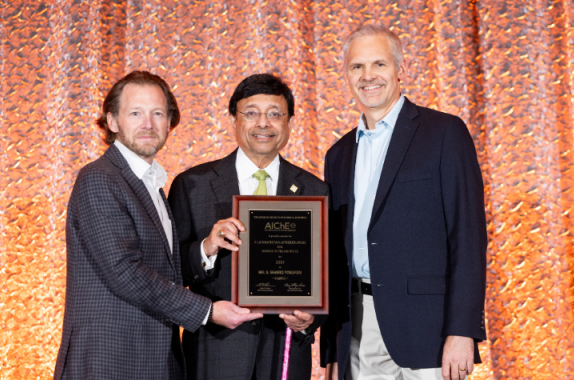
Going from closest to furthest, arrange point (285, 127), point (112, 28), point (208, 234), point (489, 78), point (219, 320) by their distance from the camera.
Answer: point (219, 320) → point (208, 234) → point (285, 127) → point (489, 78) → point (112, 28)

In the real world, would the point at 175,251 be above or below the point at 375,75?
below

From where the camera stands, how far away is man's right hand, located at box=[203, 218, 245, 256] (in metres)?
1.47

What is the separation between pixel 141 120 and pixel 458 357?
1153mm

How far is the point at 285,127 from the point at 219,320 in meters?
A: 0.70

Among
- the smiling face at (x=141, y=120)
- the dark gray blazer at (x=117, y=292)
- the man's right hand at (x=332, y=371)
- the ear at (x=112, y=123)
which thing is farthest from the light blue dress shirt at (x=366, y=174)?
the ear at (x=112, y=123)

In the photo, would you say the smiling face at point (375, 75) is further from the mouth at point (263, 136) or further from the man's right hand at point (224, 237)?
the man's right hand at point (224, 237)

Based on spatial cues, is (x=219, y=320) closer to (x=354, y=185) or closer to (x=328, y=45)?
(x=354, y=185)

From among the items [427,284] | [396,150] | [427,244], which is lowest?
[427,284]

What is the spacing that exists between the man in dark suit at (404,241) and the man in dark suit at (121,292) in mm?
383

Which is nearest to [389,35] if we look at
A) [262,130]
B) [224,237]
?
[262,130]

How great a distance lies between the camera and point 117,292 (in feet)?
4.64

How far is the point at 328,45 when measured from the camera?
2.51 meters

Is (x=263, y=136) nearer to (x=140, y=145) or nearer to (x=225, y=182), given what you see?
(x=225, y=182)

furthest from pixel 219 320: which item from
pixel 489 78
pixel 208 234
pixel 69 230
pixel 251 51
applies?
pixel 489 78
